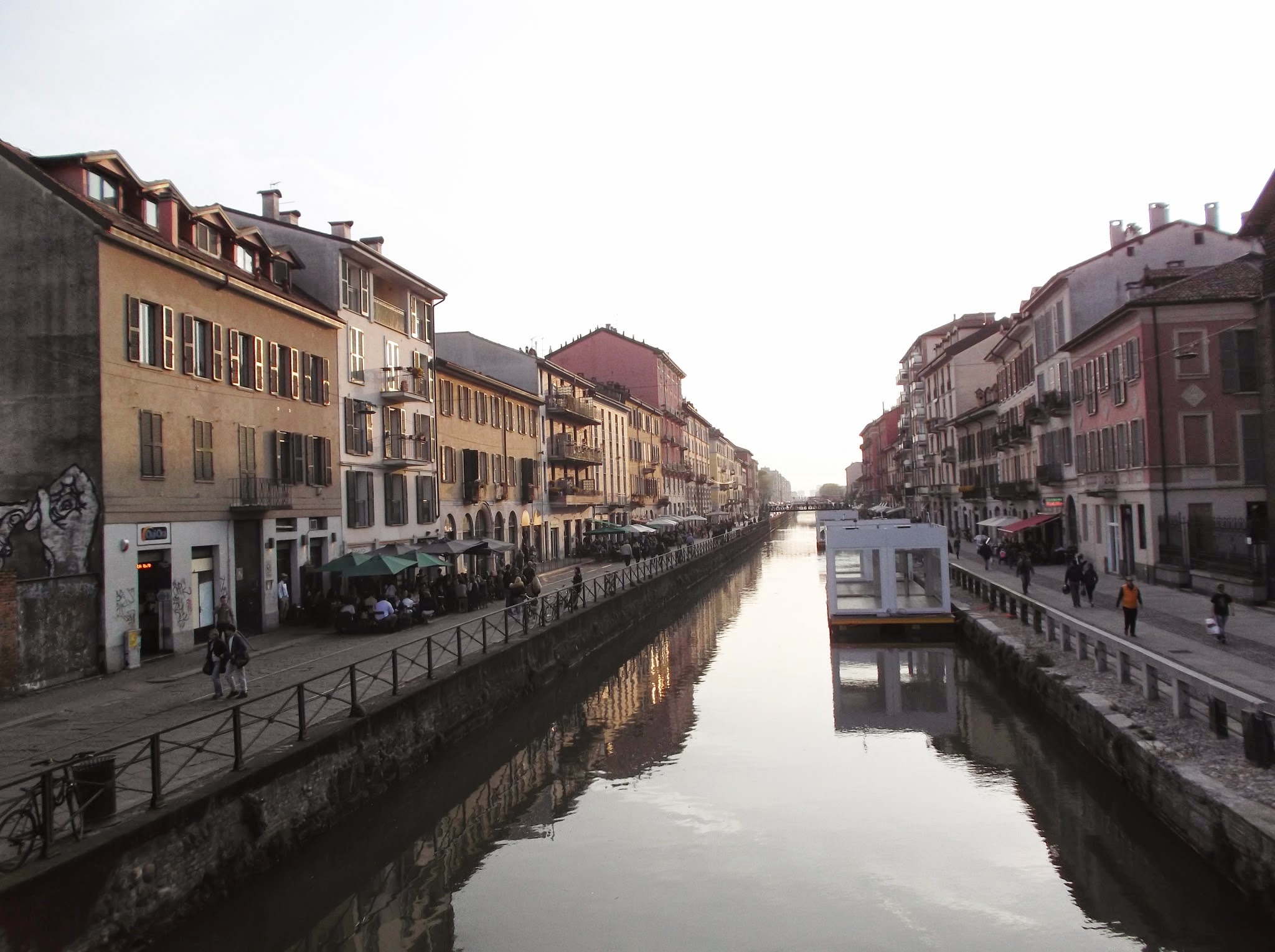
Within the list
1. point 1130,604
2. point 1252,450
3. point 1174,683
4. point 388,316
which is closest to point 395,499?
point 388,316

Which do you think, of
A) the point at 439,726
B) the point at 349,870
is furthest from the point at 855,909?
the point at 439,726

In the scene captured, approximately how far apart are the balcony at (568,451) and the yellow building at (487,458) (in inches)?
84.2

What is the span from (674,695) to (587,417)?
1338 inches

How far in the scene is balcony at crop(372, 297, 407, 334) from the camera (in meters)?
31.4

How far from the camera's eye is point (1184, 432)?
3041 centimetres

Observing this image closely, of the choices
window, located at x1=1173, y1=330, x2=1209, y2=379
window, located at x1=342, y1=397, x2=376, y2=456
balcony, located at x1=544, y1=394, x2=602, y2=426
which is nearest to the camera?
window, located at x1=342, y1=397, x2=376, y2=456

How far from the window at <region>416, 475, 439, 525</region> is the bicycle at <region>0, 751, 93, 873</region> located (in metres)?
24.9

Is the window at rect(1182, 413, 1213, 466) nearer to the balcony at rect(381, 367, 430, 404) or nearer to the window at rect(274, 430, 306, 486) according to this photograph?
the balcony at rect(381, 367, 430, 404)

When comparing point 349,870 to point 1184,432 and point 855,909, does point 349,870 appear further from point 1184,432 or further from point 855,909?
point 1184,432

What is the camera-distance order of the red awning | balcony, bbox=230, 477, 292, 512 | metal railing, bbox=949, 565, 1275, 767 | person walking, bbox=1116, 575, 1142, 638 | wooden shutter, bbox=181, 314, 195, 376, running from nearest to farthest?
1. metal railing, bbox=949, 565, 1275, 767
2. person walking, bbox=1116, 575, 1142, 638
3. wooden shutter, bbox=181, 314, 195, 376
4. balcony, bbox=230, 477, 292, 512
5. the red awning

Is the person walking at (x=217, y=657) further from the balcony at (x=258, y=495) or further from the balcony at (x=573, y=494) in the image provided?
the balcony at (x=573, y=494)

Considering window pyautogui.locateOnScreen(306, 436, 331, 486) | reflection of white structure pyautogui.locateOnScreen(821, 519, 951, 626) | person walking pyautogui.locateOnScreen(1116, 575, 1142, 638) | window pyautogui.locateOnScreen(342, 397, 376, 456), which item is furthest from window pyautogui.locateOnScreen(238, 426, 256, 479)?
person walking pyautogui.locateOnScreen(1116, 575, 1142, 638)

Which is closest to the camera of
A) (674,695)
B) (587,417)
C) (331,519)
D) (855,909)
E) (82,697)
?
(855,909)

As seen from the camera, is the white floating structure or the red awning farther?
the red awning
